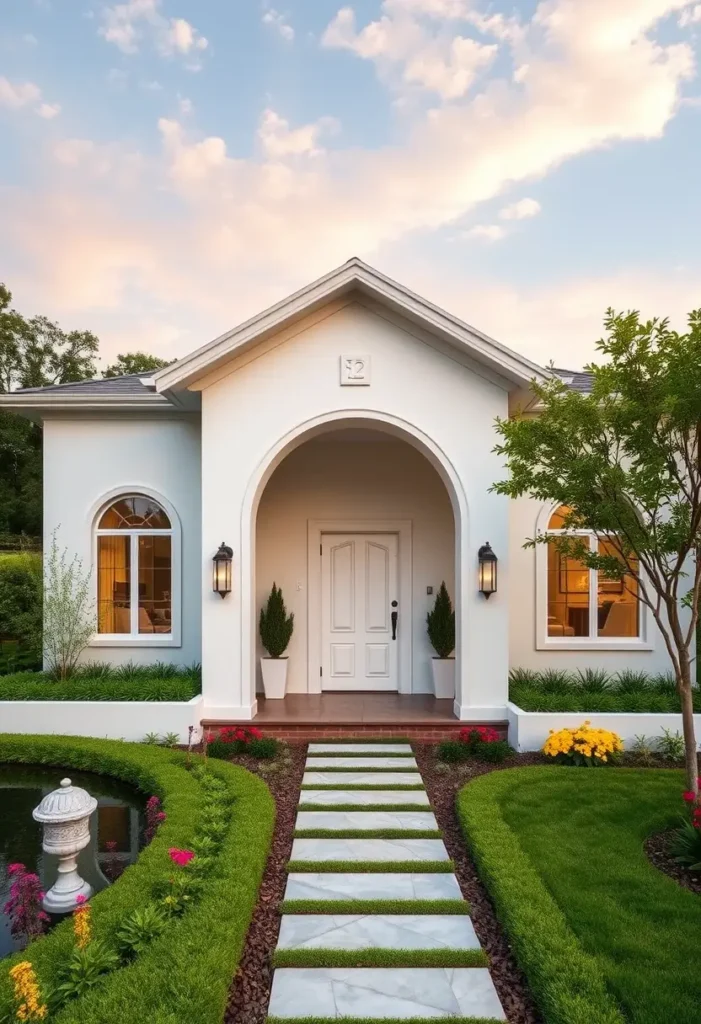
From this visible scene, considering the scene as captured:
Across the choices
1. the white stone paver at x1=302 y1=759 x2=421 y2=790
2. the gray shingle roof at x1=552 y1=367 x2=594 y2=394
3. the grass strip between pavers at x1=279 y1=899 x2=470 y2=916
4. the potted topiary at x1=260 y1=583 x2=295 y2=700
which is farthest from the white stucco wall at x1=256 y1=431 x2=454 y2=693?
the grass strip between pavers at x1=279 y1=899 x2=470 y2=916

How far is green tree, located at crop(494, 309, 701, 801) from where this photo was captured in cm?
500

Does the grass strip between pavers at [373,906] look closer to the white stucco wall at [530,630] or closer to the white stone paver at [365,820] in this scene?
the white stone paver at [365,820]

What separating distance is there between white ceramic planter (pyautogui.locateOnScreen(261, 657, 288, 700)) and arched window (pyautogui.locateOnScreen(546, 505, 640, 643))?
4193 mm

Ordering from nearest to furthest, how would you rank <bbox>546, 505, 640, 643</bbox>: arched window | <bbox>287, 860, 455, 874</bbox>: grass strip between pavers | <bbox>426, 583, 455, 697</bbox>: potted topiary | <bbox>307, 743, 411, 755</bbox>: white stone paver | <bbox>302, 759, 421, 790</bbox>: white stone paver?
1. <bbox>287, 860, 455, 874</bbox>: grass strip between pavers
2. <bbox>302, 759, 421, 790</bbox>: white stone paver
3. <bbox>307, 743, 411, 755</bbox>: white stone paver
4. <bbox>426, 583, 455, 697</bbox>: potted topiary
5. <bbox>546, 505, 640, 643</bbox>: arched window

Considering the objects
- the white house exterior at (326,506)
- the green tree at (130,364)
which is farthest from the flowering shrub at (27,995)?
the green tree at (130,364)

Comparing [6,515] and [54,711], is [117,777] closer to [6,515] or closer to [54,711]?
[54,711]

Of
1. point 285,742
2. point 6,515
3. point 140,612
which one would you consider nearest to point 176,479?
point 140,612

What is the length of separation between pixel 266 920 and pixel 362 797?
2195mm

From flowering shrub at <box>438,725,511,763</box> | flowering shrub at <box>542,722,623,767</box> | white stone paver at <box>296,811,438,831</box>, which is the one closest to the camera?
white stone paver at <box>296,811,438,831</box>

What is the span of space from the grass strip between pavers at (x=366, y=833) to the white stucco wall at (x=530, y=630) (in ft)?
14.3

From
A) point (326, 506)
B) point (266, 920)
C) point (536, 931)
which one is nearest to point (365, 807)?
point (266, 920)

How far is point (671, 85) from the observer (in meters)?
10.4

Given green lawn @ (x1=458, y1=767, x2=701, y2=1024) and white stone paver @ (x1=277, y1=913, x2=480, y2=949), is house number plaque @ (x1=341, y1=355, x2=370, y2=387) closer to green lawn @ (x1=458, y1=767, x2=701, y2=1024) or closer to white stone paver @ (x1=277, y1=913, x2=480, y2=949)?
green lawn @ (x1=458, y1=767, x2=701, y2=1024)

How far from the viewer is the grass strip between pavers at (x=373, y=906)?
13.7 feet
